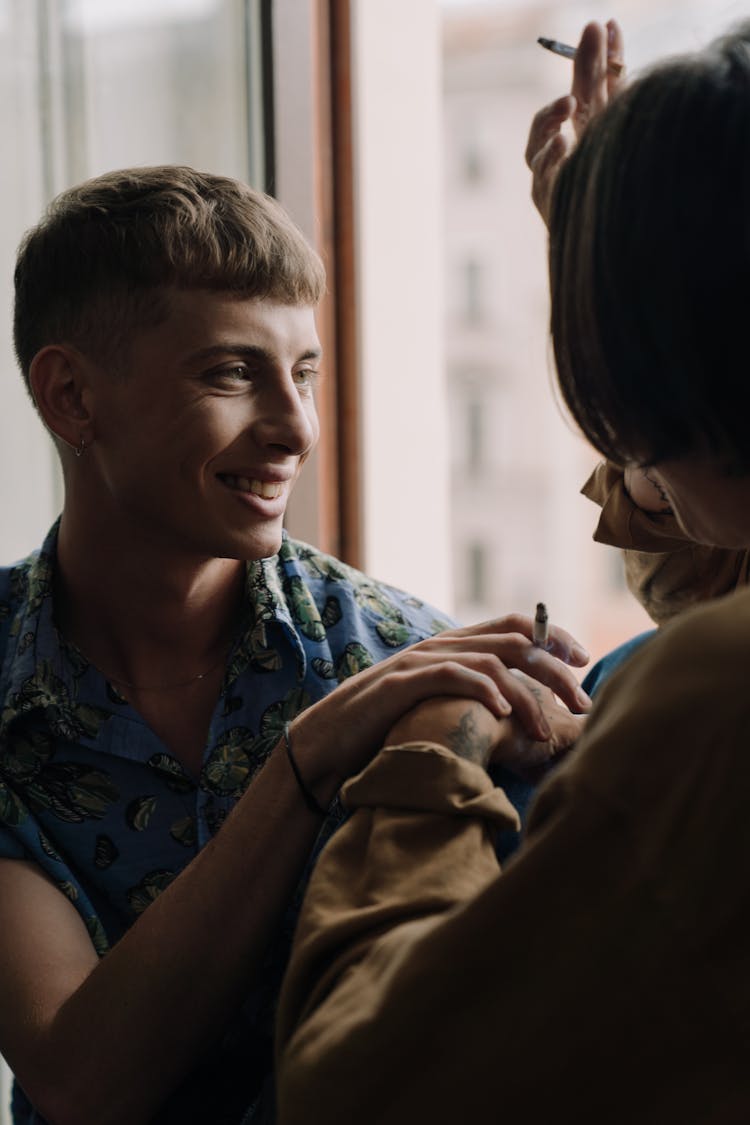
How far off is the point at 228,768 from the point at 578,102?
71cm

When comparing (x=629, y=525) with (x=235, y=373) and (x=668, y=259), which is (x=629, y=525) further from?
(x=668, y=259)

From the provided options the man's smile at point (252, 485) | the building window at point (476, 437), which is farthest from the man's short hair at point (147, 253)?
the building window at point (476, 437)

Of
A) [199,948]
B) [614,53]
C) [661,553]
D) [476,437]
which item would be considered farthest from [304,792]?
[476,437]

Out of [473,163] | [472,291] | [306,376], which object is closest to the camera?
[306,376]

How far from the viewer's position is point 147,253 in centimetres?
121

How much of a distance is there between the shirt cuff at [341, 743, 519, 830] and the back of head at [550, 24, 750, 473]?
235 mm

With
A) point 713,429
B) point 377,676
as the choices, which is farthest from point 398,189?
point 713,429

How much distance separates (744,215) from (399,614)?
0.76 metres

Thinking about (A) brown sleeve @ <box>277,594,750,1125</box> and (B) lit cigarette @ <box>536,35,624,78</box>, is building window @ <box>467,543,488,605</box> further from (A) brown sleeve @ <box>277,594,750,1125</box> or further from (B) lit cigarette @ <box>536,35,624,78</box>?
(A) brown sleeve @ <box>277,594,750,1125</box>

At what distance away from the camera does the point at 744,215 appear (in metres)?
0.65

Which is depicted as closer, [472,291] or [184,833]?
[184,833]

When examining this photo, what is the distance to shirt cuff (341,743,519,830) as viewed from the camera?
0.78 meters

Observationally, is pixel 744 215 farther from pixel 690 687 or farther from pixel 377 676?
pixel 377 676

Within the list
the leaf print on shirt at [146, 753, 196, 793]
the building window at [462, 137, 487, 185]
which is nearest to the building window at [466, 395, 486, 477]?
the building window at [462, 137, 487, 185]
